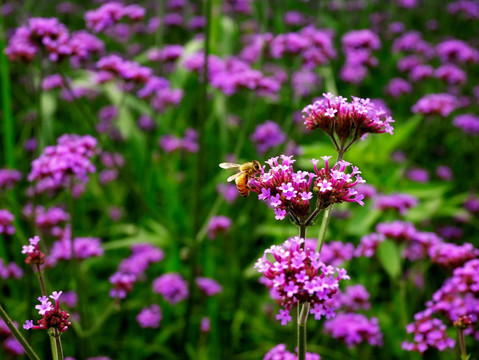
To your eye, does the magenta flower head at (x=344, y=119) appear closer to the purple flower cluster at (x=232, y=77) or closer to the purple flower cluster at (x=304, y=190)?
the purple flower cluster at (x=304, y=190)

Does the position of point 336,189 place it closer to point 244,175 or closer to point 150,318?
point 244,175

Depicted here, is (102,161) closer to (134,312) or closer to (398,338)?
(134,312)

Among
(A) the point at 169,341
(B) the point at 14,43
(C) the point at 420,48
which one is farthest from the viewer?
(C) the point at 420,48

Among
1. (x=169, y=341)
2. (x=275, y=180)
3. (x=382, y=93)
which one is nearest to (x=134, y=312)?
(x=169, y=341)

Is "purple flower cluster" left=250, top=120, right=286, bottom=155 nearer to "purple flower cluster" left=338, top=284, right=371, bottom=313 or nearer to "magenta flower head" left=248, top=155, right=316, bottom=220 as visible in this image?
"purple flower cluster" left=338, top=284, right=371, bottom=313

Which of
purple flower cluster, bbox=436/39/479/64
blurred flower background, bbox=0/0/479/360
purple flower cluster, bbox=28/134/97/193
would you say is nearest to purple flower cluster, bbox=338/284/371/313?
blurred flower background, bbox=0/0/479/360

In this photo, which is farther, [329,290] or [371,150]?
[371,150]

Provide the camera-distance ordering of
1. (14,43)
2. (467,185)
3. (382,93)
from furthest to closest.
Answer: (382,93)
(467,185)
(14,43)

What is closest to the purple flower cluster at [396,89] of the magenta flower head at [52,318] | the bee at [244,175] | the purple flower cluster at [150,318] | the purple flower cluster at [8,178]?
the purple flower cluster at [150,318]
